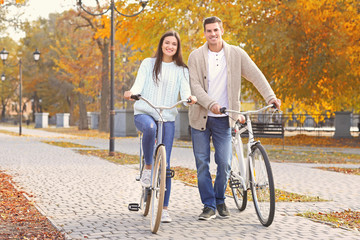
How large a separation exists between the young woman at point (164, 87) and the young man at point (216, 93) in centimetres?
17

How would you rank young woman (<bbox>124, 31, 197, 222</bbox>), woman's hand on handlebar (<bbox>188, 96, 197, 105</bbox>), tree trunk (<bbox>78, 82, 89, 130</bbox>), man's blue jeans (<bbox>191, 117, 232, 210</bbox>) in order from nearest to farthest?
woman's hand on handlebar (<bbox>188, 96, 197, 105</bbox>) < young woman (<bbox>124, 31, 197, 222</bbox>) < man's blue jeans (<bbox>191, 117, 232, 210</bbox>) < tree trunk (<bbox>78, 82, 89, 130</bbox>)

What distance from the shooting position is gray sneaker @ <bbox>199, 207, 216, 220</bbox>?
5.91 m

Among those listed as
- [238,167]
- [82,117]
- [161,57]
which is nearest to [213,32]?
[161,57]

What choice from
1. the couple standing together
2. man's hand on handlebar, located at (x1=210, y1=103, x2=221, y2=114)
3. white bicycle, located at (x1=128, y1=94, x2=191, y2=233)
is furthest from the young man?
white bicycle, located at (x1=128, y1=94, x2=191, y2=233)

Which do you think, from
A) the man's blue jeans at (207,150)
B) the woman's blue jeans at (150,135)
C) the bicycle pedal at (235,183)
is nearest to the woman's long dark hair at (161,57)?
the woman's blue jeans at (150,135)

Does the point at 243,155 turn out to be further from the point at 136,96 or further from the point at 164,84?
the point at 136,96

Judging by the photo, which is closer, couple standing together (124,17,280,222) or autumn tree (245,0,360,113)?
couple standing together (124,17,280,222)

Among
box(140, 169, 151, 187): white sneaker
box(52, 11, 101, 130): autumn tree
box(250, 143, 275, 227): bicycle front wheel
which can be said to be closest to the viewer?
box(250, 143, 275, 227): bicycle front wheel

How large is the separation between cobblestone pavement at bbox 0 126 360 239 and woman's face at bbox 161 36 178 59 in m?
1.76

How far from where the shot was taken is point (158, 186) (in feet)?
18.2

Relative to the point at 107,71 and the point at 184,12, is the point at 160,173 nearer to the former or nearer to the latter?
the point at 184,12

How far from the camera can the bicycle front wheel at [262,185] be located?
5363mm

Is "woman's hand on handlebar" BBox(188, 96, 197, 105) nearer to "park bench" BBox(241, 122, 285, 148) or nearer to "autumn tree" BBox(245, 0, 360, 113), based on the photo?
"park bench" BBox(241, 122, 285, 148)

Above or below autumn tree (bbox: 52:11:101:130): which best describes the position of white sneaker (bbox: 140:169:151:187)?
below
